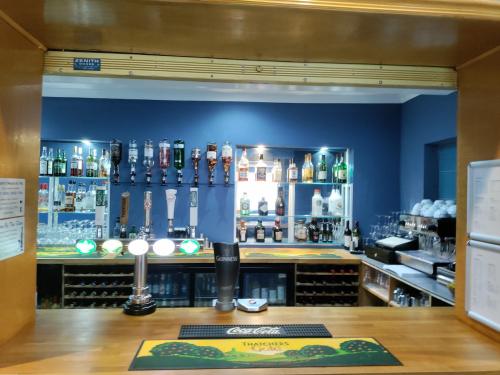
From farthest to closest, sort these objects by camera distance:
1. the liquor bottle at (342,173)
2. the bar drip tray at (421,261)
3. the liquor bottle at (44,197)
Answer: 1. the liquor bottle at (342,173)
2. the liquor bottle at (44,197)
3. the bar drip tray at (421,261)

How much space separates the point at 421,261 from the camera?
3.13 metres

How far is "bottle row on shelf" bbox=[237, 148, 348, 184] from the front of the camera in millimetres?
4555

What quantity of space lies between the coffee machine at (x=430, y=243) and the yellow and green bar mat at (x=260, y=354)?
183cm

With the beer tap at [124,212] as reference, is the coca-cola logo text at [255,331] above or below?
below

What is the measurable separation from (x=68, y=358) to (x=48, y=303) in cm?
302

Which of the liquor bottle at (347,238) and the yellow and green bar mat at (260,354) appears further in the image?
the liquor bottle at (347,238)

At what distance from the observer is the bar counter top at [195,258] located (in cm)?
376

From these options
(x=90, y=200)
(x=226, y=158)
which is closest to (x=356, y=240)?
(x=226, y=158)

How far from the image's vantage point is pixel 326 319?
1.70 m

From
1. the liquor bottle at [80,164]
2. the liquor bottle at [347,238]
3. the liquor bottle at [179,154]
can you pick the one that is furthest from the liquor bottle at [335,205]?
the liquor bottle at [80,164]

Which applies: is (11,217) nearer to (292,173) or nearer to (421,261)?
(421,261)

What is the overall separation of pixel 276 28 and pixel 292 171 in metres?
A: 3.22

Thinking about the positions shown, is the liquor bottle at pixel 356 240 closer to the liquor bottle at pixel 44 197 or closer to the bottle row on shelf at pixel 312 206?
the bottle row on shelf at pixel 312 206

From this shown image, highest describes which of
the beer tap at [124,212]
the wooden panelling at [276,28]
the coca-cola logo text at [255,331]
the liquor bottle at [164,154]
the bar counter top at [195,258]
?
the wooden panelling at [276,28]
